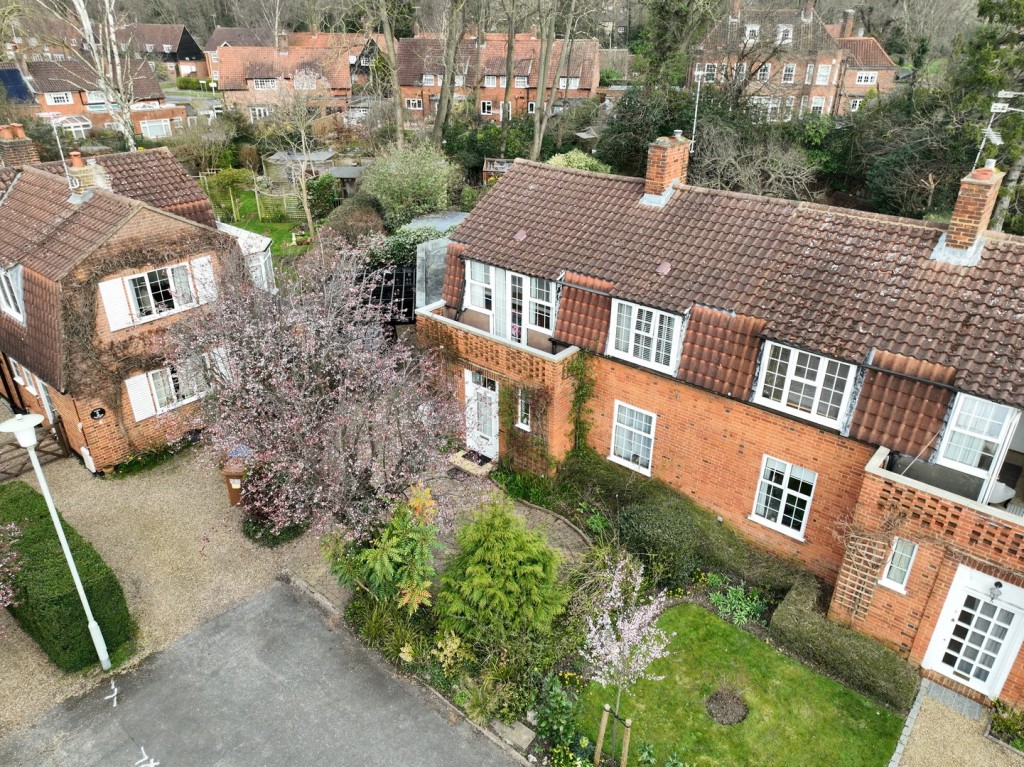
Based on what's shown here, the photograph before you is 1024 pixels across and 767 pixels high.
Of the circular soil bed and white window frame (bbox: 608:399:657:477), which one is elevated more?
white window frame (bbox: 608:399:657:477)

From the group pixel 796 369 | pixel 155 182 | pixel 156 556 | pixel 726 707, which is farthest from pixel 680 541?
pixel 155 182

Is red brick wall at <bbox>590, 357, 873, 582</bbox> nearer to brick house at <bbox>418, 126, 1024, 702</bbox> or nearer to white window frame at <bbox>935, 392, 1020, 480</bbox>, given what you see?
brick house at <bbox>418, 126, 1024, 702</bbox>

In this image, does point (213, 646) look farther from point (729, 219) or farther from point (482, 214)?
point (729, 219)

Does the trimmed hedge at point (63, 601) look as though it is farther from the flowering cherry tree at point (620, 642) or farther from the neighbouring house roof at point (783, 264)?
the neighbouring house roof at point (783, 264)

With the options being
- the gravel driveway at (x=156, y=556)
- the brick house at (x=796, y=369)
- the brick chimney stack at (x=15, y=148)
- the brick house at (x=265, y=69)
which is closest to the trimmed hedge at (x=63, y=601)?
the gravel driveway at (x=156, y=556)

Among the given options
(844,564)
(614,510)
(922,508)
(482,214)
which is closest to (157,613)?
(614,510)

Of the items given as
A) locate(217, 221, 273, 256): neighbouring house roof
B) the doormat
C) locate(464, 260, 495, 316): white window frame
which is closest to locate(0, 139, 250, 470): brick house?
locate(217, 221, 273, 256): neighbouring house roof
